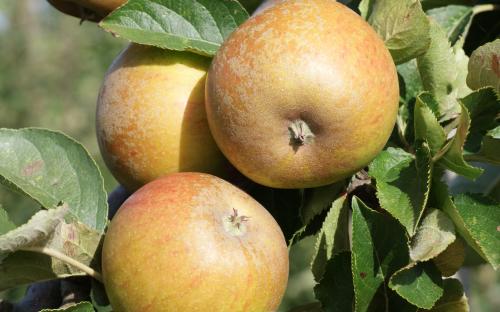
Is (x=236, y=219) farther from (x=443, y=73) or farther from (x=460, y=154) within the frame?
(x=443, y=73)

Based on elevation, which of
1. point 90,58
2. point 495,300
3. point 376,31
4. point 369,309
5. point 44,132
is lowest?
point 495,300

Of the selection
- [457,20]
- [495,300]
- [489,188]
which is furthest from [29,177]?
[495,300]

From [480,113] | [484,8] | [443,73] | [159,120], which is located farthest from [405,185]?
[484,8]

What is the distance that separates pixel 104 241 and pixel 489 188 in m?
1.02

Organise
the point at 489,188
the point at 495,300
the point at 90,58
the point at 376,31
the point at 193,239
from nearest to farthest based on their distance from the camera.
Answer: the point at 193,239
the point at 376,31
the point at 489,188
the point at 495,300
the point at 90,58

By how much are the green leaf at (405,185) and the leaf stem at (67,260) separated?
432mm

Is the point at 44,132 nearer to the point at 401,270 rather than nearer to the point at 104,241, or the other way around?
the point at 104,241

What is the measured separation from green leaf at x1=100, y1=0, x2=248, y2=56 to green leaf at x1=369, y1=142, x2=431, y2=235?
13.0 inches

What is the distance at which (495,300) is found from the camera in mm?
4992

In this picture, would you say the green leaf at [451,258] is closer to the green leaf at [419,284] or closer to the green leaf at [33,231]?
the green leaf at [419,284]

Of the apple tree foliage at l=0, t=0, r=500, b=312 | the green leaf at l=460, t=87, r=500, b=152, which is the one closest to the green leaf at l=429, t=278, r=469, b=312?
the apple tree foliage at l=0, t=0, r=500, b=312

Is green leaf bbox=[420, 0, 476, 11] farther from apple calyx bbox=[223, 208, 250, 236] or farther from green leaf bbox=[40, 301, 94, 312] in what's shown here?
green leaf bbox=[40, 301, 94, 312]

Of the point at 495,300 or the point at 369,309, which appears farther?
the point at 495,300

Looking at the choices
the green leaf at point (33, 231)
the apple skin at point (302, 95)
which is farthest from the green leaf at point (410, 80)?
the green leaf at point (33, 231)
